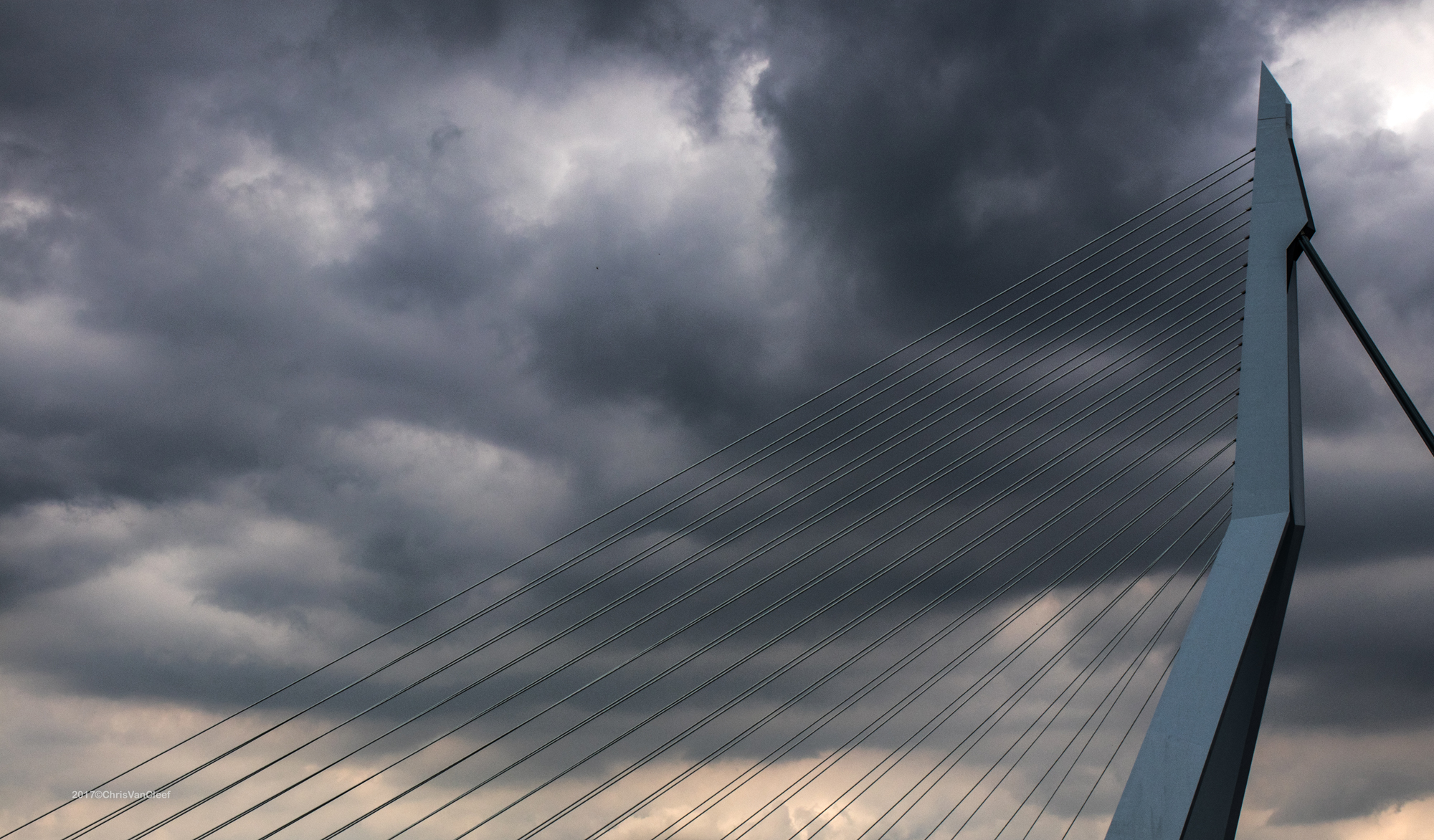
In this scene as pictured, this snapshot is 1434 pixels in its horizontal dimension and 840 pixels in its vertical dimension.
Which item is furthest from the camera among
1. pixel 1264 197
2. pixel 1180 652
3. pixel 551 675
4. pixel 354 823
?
pixel 1264 197

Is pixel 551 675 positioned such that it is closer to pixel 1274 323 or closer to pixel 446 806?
pixel 446 806

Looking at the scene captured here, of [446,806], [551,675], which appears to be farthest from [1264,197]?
[446,806]

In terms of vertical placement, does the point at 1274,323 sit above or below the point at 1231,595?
above

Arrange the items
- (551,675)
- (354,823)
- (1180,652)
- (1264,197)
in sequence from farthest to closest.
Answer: (1264,197)
(551,675)
(1180,652)
(354,823)

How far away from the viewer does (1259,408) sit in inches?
579

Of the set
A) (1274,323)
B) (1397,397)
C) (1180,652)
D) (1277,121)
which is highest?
(1277,121)

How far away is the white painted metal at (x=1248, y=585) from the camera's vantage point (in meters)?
12.7

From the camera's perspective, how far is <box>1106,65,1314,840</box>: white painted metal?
A: 41.7 feet

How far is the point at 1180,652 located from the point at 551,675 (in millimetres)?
8680

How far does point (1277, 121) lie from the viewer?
16.1m

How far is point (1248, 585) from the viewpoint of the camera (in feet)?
44.6

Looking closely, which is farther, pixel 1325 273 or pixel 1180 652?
pixel 1325 273

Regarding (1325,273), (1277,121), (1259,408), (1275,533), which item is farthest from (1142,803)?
(1277,121)

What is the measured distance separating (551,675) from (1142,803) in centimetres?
805
